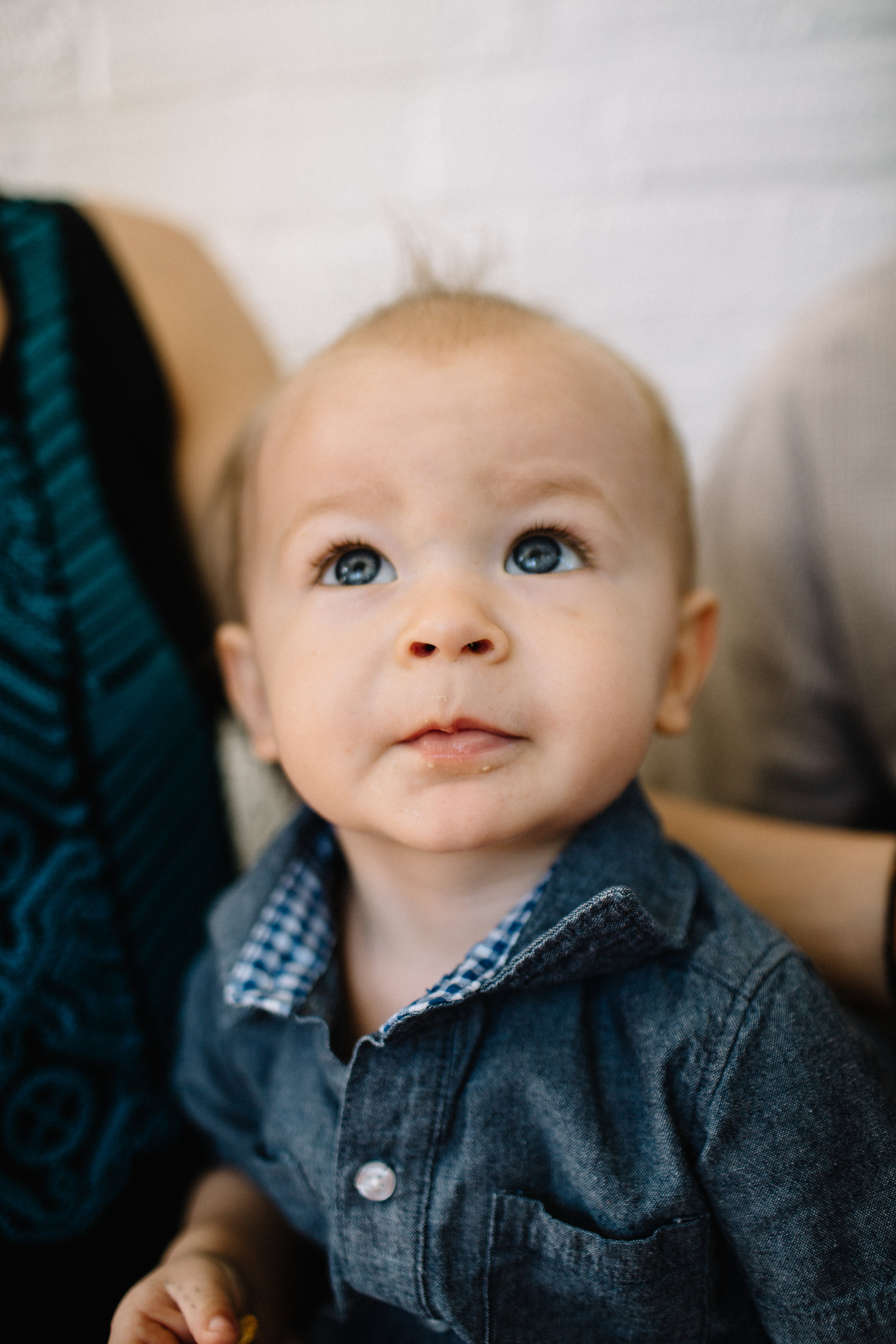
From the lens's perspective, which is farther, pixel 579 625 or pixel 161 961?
pixel 161 961

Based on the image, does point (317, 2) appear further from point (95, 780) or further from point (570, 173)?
point (95, 780)

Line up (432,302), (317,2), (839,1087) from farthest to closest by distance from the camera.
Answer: (317,2) → (432,302) → (839,1087)

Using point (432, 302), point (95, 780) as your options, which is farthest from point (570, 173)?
point (95, 780)

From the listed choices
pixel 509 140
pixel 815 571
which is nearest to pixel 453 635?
pixel 815 571

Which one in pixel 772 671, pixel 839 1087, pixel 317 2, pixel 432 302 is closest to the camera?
pixel 839 1087

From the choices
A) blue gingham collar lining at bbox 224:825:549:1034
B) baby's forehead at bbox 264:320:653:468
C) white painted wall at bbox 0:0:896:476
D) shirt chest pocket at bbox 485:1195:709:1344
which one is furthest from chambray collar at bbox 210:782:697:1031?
white painted wall at bbox 0:0:896:476

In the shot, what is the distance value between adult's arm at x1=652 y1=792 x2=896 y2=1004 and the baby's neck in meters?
0.18

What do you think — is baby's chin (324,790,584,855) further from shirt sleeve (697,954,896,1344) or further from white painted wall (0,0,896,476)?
white painted wall (0,0,896,476)

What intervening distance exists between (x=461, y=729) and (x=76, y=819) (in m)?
0.30

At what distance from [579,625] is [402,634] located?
0.10 metres

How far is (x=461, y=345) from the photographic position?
Result: 0.50 meters

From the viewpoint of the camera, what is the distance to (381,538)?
473mm

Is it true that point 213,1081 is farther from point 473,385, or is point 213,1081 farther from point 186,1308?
point 473,385

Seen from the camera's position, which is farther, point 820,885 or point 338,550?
point 820,885
